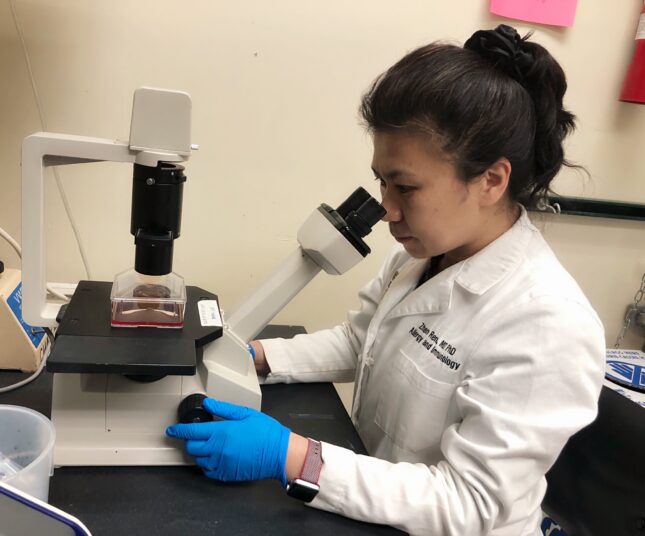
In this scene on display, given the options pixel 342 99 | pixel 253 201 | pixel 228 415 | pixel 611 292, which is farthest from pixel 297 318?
pixel 611 292

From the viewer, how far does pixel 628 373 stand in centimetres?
119

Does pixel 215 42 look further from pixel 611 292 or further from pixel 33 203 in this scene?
pixel 611 292

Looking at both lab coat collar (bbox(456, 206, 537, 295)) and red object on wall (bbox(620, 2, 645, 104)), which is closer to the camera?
lab coat collar (bbox(456, 206, 537, 295))

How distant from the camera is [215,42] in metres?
1.11

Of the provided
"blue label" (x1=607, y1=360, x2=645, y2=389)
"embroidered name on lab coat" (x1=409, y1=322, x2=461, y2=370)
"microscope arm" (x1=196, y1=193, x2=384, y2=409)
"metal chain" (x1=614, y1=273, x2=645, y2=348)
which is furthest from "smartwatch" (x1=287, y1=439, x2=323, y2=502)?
"metal chain" (x1=614, y1=273, x2=645, y2=348)

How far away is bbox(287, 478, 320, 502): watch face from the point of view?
0.63m

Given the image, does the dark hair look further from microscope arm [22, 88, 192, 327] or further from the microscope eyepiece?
microscope arm [22, 88, 192, 327]

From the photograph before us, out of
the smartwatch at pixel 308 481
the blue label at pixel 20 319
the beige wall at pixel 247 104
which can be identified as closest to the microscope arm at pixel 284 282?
the smartwatch at pixel 308 481

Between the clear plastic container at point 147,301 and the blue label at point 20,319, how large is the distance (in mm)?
235

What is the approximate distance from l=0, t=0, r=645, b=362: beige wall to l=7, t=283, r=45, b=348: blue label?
33 cm

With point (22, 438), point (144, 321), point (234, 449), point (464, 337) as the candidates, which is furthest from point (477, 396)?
point (22, 438)

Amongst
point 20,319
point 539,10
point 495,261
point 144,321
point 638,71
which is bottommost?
point 20,319

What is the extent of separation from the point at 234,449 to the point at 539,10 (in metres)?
1.21

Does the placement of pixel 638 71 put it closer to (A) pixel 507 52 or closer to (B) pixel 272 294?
(A) pixel 507 52
